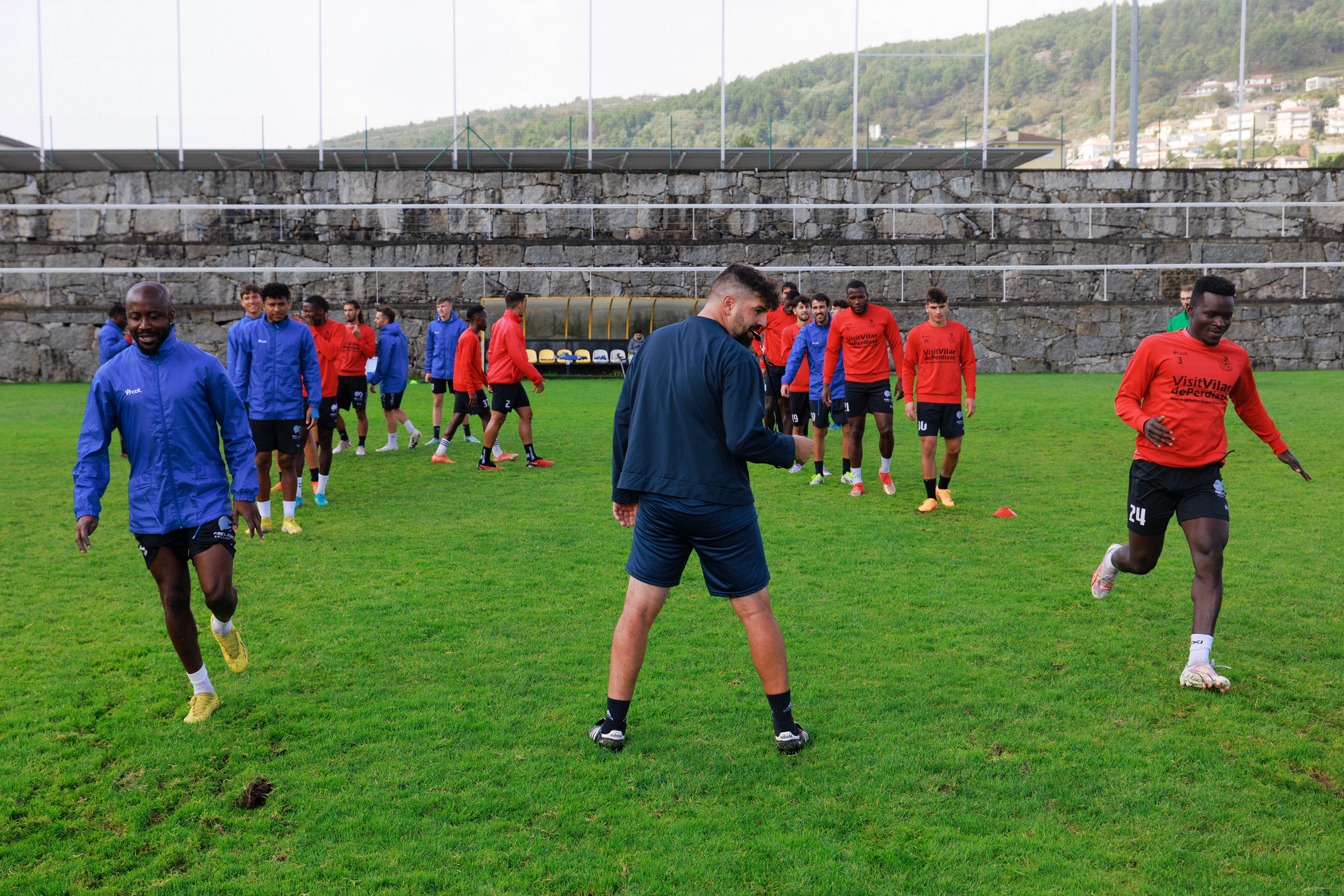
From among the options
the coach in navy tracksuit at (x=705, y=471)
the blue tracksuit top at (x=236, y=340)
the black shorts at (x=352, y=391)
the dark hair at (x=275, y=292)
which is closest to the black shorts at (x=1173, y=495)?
the coach in navy tracksuit at (x=705, y=471)

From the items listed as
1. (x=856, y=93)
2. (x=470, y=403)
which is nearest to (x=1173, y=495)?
(x=470, y=403)

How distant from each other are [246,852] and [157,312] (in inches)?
91.9

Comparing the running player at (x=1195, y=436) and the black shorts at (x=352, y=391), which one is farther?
the black shorts at (x=352, y=391)

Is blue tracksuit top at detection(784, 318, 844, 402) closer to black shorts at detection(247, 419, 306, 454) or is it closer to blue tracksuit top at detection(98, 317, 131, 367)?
black shorts at detection(247, 419, 306, 454)

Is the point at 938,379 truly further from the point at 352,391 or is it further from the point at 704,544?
the point at 352,391

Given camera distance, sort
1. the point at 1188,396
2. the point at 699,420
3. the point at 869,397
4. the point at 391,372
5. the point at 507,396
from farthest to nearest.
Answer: the point at 391,372 < the point at 507,396 < the point at 869,397 < the point at 1188,396 < the point at 699,420

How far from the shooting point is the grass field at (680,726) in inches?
129

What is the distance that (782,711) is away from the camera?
13.3ft

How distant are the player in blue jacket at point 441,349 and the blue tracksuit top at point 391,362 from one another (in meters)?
0.37

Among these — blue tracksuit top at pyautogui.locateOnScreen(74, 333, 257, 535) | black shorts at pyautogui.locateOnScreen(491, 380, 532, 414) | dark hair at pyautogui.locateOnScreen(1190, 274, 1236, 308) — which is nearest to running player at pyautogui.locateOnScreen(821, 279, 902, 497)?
black shorts at pyautogui.locateOnScreen(491, 380, 532, 414)

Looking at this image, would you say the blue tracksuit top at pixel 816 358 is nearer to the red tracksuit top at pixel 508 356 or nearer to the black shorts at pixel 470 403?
the red tracksuit top at pixel 508 356

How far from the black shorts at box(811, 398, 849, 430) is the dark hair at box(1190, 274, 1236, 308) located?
5129 mm

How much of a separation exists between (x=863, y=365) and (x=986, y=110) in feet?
76.3

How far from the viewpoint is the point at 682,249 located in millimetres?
24625
